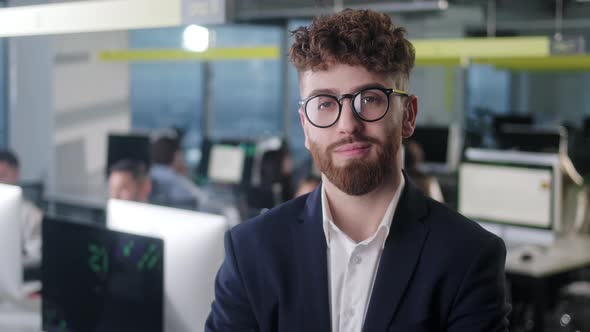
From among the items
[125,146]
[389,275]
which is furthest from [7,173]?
[389,275]

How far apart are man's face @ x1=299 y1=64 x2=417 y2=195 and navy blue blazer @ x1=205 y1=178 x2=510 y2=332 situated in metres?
0.14

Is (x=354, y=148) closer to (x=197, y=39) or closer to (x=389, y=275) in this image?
(x=389, y=275)

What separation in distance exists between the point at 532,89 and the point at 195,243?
15.8 metres

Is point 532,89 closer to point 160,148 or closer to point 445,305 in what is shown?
point 160,148

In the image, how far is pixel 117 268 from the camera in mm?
2502

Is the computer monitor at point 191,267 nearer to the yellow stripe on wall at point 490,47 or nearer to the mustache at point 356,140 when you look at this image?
the mustache at point 356,140

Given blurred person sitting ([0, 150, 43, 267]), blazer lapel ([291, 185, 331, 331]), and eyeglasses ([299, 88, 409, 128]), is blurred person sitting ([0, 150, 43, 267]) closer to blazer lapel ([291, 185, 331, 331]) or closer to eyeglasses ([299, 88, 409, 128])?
blazer lapel ([291, 185, 331, 331])

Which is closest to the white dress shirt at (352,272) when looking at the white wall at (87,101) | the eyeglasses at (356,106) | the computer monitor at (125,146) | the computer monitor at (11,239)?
the eyeglasses at (356,106)

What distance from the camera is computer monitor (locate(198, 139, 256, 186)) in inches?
333

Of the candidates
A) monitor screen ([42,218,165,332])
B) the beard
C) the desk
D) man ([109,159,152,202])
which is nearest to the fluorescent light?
man ([109,159,152,202])

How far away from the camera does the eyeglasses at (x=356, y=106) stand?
5.08ft

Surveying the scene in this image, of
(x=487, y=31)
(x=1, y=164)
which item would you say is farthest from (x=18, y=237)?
(x=487, y=31)

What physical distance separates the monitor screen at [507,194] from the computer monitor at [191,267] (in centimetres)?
336

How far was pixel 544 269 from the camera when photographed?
498cm
